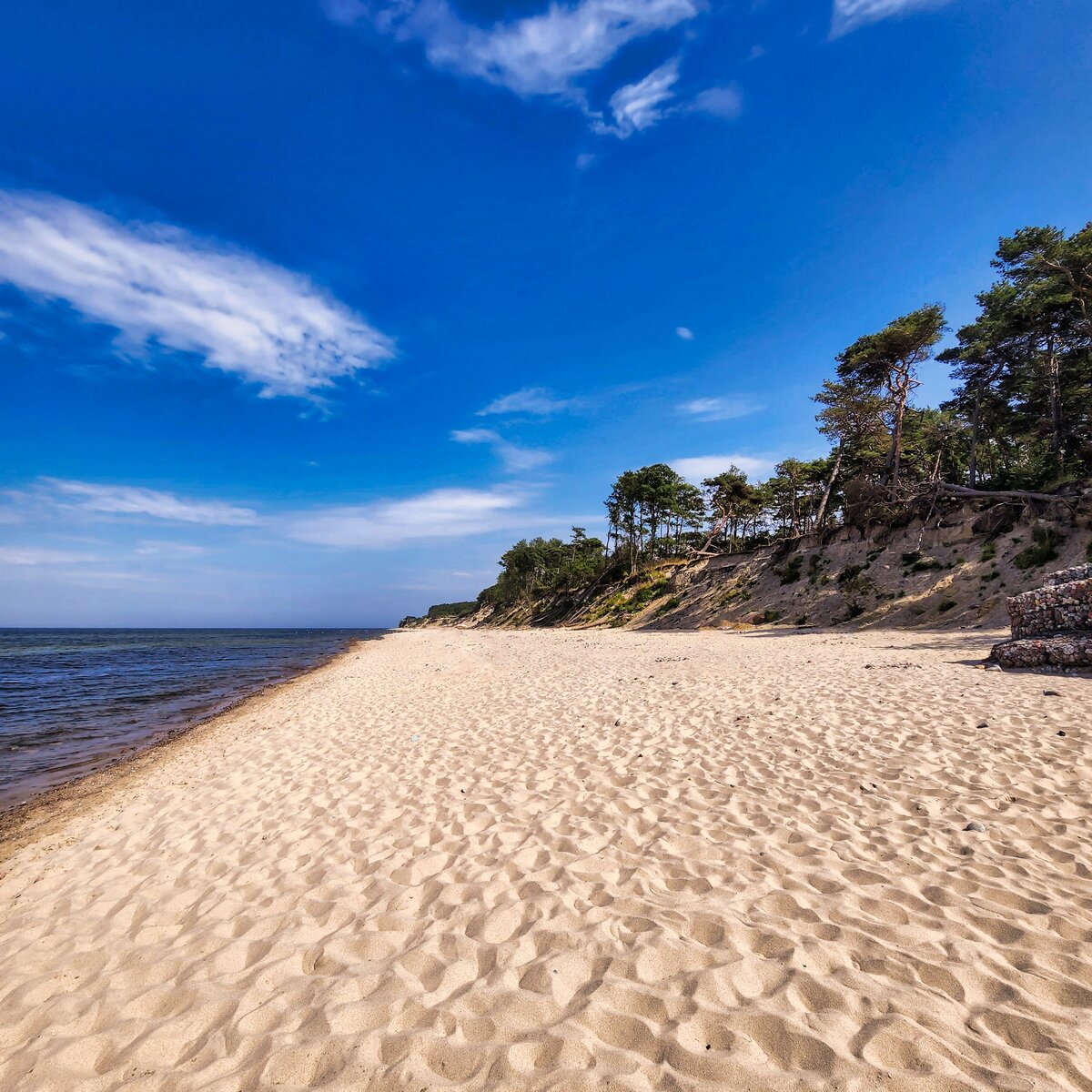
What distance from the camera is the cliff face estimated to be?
22.3 metres

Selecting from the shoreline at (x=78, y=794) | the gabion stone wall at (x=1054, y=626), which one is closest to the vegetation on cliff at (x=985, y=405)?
the gabion stone wall at (x=1054, y=626)

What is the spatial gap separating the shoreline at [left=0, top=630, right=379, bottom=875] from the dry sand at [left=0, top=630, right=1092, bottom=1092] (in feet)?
1.42

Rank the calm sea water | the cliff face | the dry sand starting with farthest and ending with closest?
the cliff face
the calm sea water
the dry sand

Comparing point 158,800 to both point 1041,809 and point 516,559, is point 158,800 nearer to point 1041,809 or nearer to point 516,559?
point 1041,809

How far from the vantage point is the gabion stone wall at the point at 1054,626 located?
34.9 feet

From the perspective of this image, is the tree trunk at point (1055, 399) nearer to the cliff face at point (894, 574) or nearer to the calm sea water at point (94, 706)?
the cliff face at point (894, 574)

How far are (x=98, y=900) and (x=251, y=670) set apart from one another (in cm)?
2880

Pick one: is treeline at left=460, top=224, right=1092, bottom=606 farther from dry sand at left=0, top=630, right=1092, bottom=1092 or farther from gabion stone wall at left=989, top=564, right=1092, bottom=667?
dry sand at left=0, top=630, right=1092, bottom=1092

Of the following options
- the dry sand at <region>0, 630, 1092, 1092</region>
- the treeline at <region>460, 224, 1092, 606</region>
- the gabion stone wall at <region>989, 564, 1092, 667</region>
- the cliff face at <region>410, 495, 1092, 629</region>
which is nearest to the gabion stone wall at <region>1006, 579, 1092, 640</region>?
the gabion stone wall at <region>989, 564, 1092, 667</region>

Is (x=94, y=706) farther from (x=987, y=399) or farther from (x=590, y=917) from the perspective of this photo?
(x=987, y=399)

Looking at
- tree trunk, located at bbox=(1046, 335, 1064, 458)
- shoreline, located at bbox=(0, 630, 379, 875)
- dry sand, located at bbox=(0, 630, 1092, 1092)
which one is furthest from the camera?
tree trunk, located at bbox=(1046, 335, 1064, 458)

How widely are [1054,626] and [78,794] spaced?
21212 millimetres

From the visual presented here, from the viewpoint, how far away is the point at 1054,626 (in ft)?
39.1

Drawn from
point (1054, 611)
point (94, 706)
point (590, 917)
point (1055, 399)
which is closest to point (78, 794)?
point (590, 917)
